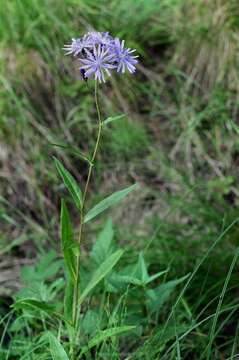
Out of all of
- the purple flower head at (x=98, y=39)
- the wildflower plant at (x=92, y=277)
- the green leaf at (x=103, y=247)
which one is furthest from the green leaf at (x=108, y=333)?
the purple flower head at (x=98, y=39)

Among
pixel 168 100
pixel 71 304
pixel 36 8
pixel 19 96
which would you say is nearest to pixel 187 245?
pixel 71 304

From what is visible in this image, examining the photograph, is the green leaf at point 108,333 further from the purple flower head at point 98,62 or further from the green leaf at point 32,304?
the purple flower head at point 98,62

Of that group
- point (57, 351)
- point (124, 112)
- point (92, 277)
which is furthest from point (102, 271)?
point (124, 112)

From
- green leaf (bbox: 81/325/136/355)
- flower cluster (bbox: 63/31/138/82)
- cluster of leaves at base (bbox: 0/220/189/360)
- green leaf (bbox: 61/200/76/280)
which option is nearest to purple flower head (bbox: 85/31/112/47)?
flower cluster (bbox: 63/31/138/82)

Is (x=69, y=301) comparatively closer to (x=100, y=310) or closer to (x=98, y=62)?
(x=100, y=310)

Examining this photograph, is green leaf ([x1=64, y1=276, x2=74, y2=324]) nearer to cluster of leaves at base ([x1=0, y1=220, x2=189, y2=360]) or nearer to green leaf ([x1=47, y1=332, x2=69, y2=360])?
cluster of leaves at base ([x1=0, y1=220, x2=189, y2=360])

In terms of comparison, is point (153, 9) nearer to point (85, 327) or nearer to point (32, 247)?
point (32, 247)
